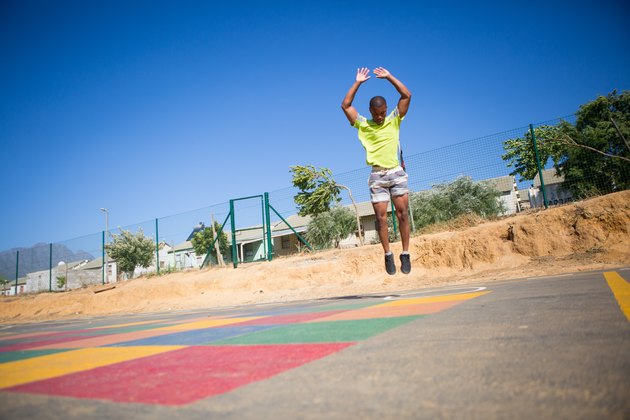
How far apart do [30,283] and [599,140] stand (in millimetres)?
36513

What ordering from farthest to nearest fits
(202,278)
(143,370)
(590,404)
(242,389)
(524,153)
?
(202,278) → (524,153) → (143,370) → (242,389) → (590,404)

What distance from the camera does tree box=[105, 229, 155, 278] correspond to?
2263cm

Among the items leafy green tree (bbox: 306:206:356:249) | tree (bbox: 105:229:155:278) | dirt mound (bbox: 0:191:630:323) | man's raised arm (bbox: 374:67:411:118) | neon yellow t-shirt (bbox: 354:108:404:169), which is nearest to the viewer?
man's raised arm (bbox: 374:67:411:118)

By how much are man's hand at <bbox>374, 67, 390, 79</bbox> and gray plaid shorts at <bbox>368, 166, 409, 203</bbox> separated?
1.16 metres

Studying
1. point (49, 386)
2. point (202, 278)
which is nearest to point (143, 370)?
point (49, 386)

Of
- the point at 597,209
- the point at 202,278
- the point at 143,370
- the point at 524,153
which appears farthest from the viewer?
the point at 202,278

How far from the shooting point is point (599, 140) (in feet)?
69.8

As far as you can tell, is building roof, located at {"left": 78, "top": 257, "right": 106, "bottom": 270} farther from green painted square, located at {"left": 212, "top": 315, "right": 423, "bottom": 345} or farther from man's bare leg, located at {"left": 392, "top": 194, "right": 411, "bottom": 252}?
green painted square, located at {"left": 212, "top": 315, "right": 423, "bottom": 345}

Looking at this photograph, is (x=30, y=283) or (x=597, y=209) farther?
(x=30, y=283)

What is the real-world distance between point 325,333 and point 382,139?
3016 millimetres

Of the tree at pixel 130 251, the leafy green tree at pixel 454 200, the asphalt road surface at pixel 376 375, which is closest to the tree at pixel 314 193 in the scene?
the leafy green tree at pixel 454 200

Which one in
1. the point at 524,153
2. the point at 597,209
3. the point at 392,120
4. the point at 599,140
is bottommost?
the point at 597,209

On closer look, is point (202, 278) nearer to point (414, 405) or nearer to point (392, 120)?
point (392, 120)

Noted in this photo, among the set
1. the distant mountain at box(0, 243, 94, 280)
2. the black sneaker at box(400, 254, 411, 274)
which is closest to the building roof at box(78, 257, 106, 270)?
the distant mountain at box(0, 243, 94, 280)
